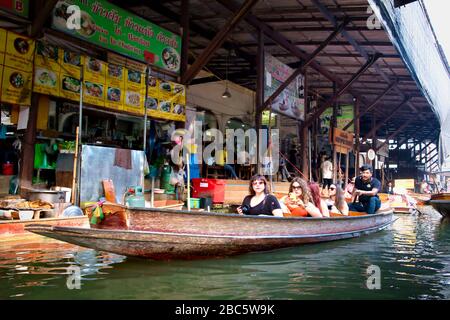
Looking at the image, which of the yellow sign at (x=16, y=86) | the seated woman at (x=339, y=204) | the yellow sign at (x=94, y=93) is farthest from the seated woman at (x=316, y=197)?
the yellow sign at (x=16, y=86)

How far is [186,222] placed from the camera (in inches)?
221

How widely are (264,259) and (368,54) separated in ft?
37.7

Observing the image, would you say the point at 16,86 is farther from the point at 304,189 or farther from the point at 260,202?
the point at 304,189

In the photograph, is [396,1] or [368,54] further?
[368,54]

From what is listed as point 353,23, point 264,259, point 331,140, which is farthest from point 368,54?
point 264,259

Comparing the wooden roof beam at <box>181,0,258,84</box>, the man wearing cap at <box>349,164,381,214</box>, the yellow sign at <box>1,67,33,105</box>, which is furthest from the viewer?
the wooden roof beam at <box>181,0,258,84</box>

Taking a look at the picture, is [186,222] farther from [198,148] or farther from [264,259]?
[198,148]

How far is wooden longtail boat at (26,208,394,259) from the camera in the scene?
16.9 feet

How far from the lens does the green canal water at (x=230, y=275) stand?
176 inches

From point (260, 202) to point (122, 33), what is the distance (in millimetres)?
5916

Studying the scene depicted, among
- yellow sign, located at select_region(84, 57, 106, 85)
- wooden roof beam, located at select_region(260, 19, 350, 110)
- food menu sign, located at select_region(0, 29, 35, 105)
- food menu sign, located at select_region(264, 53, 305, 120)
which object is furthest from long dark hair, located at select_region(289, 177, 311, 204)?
food menu sign, located at select_region(264, 53, 305, 120)

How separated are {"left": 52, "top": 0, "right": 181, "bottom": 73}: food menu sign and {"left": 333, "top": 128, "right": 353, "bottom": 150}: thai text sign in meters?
10.0

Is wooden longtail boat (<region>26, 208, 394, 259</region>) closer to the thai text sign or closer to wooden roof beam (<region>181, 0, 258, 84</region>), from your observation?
wooden roof beam (<region>181, 0, 258, 84</region>)

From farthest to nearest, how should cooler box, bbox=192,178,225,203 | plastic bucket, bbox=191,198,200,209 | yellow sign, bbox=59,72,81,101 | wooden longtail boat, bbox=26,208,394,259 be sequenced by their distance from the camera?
cooler box, bbox=192,178,225,203
plastic bucket, bbox=191,198,200,209
yellow sign, bbox=59,72,81,101
wooden longtail boat, bbox=26,208,394,259
